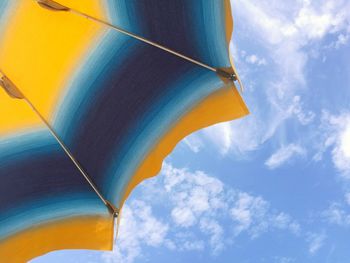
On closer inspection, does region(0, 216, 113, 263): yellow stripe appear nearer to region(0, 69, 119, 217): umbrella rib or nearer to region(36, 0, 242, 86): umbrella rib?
region(0, 69, 119, 217): umbrella rib

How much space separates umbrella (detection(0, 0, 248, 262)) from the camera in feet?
12.7

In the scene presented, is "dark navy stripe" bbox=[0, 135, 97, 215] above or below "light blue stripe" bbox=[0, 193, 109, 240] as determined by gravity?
above

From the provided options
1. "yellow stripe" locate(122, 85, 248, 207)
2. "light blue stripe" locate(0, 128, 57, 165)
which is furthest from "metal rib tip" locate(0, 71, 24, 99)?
"yellow stripe" locate(122, 85, 248, 207)

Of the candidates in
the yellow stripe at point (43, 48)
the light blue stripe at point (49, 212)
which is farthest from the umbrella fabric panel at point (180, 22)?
the light blue stripe at point (49, 212)

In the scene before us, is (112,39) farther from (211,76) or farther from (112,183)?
(112,183)

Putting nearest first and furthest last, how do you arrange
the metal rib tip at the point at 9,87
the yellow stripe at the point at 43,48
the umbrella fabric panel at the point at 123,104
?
the yellow stripe at the point at 43,48 < the metal rib tip at the point at 9,87 < the umbrella fabric panel at the point at 123,104

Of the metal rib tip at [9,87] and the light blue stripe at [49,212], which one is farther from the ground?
the metal rib tip at [9,87]

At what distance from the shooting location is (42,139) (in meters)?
4.18

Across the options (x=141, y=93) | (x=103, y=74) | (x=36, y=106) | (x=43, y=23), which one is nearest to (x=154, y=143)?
(x=141, y=93)

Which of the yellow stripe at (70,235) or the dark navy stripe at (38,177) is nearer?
the dark navy stripe at (38,177)

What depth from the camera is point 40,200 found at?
440 cm

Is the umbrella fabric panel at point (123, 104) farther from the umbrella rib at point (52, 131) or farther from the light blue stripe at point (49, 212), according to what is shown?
the light blue stripe at point (49, 212)

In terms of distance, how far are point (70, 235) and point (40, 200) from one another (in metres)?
0.42

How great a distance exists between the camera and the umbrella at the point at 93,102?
3.87 meters
